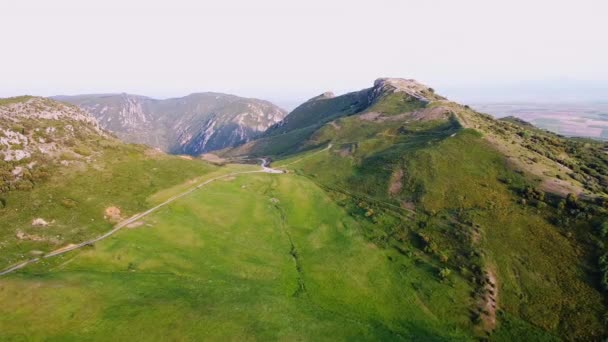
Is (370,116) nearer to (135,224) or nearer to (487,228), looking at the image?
(487,228)

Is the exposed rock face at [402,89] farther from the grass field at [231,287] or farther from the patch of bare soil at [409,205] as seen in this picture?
the grass field at [231,287]

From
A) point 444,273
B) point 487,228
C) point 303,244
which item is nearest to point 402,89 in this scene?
point 487,228

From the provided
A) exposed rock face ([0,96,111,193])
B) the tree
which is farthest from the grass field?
exposed rock face ([0,96,111,193])

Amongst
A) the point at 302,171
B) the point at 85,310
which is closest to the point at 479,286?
the point at 85,310

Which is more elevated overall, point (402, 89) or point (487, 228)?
point (402, 89)

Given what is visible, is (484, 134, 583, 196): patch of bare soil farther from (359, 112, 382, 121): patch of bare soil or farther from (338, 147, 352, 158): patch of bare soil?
(359, 112, 382, 121): patch of bare soil
